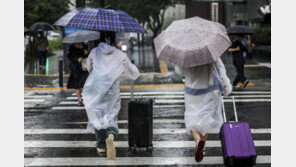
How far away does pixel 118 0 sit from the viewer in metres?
43.2

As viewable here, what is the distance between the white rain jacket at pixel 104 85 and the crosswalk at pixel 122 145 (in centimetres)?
60

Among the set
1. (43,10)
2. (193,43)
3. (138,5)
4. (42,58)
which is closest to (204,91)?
(193,43)

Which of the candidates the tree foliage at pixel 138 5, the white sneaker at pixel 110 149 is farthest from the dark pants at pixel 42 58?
the tree foliage at pixel 138 5

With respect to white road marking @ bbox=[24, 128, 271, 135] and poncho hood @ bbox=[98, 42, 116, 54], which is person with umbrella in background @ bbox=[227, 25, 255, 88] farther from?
poncho hood @ bbox=[98, 42, 116, 54]

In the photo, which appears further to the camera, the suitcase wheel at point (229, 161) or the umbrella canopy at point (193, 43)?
the suitcase wheel at point (229, 161)

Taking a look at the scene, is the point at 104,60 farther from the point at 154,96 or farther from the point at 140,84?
the point at 140,84

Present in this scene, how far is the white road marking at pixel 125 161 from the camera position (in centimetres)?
610

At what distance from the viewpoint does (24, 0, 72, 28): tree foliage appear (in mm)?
30862

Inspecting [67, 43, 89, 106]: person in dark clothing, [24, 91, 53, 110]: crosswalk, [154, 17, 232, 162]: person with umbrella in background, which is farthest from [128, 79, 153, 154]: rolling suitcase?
[24, 91, 53, 110]: crosswalk

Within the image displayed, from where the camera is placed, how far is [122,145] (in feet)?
23.5

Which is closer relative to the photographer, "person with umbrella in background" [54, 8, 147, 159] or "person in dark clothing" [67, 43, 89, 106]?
"person with umbrella in background" [54, 8, 147, 159]

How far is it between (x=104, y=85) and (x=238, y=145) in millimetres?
2068

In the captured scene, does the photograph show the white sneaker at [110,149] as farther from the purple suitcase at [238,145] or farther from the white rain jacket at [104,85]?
the purple suitcase at [238,145]

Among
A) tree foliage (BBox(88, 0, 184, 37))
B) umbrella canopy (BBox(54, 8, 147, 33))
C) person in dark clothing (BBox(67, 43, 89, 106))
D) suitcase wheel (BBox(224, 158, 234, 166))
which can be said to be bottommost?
suitcase wheel (BBox(224, 158, 234, 166))
